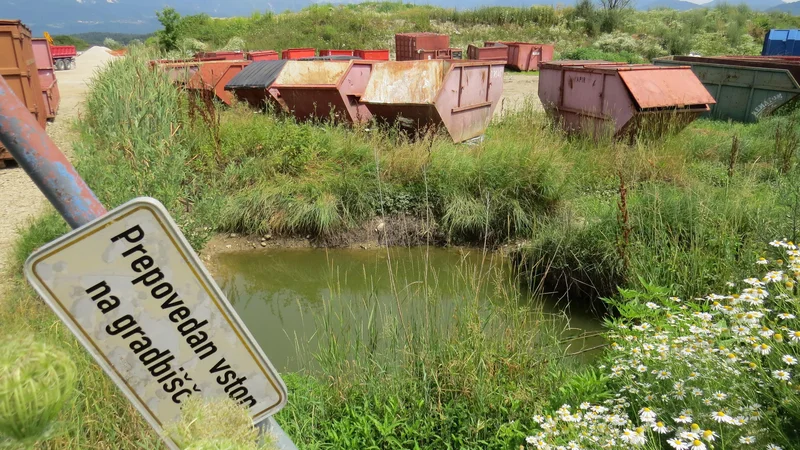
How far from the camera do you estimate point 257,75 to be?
424 inches

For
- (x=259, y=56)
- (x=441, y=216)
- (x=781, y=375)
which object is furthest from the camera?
(x=259, y=56)

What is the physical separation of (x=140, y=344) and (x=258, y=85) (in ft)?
32.8

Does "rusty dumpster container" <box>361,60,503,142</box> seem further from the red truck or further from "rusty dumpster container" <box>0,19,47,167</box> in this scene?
the red truck

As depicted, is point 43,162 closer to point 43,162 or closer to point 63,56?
point 43,162

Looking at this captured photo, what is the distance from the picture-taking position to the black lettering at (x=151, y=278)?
0.97m

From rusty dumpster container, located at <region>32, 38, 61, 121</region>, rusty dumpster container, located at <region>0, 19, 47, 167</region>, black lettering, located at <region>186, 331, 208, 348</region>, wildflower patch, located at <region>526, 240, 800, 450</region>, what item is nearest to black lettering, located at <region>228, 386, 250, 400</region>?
black lettering, located at <region>186, 331, 208, 348</region>

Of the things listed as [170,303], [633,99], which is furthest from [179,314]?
[633,99]

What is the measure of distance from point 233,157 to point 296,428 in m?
5.67

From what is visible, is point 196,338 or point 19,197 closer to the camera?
point 196,338

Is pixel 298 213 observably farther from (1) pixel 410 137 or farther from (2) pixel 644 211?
(2) pixel 644 211

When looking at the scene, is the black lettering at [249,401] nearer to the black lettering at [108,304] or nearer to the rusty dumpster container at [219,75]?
the black lettering at [108,304]

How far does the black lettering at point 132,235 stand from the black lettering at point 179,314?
0.50ft

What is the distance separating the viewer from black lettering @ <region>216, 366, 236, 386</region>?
109 cm

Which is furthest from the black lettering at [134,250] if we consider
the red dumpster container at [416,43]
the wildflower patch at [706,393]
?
the red dumpster container at [416,43]
